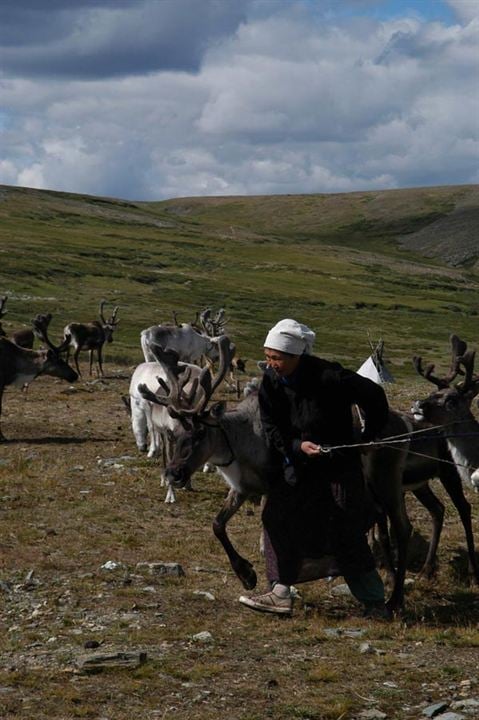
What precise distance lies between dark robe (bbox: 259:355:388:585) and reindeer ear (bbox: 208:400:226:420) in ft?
2.20

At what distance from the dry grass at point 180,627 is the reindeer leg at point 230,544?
8.7 inches

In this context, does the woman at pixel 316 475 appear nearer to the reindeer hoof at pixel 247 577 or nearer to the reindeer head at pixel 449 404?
the reindeer hoof at pixel 247 577

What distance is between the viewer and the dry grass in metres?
6.36

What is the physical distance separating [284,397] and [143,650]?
2.20 meters

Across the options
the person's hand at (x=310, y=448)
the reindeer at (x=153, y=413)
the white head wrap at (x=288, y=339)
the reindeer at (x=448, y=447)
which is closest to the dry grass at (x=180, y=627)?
the reindeer at (x=448, y=447)

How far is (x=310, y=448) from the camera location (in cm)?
791

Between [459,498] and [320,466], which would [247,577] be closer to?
[320,466]

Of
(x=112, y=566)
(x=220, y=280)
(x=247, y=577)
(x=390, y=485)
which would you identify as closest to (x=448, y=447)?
(x=390, y=485)

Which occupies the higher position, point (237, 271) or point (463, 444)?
point (237, 271)

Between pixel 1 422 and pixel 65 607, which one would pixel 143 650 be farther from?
pixel 1 422

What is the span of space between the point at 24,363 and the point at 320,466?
12224 mm

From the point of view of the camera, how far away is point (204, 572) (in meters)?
9.72

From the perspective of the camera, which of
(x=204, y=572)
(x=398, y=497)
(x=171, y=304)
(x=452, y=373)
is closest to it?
(x=398, y=497)

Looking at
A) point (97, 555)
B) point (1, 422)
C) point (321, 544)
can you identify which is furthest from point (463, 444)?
point (1, 422)
